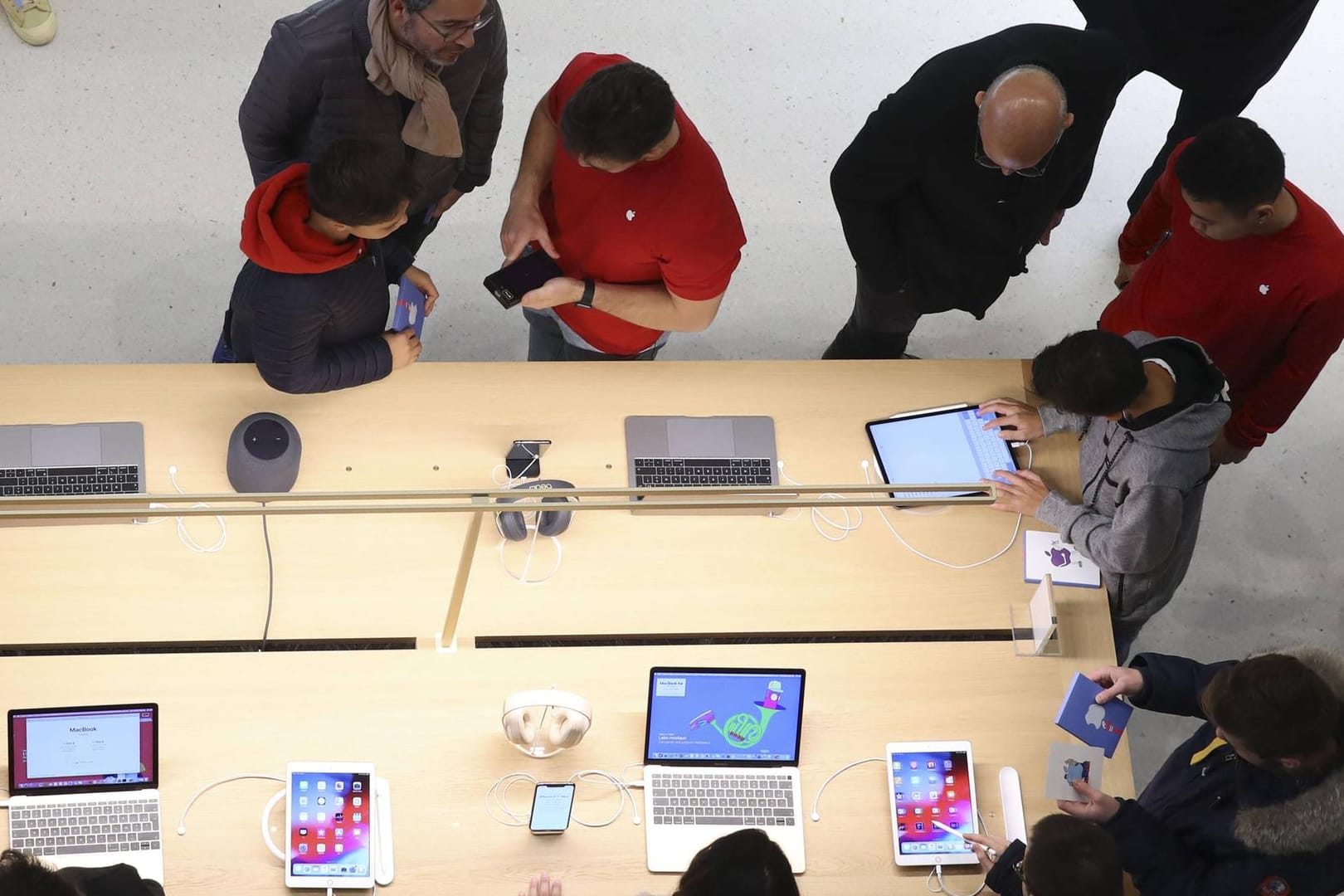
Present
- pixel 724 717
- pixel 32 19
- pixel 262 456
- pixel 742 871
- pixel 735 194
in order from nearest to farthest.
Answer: pixel 742 871 → pixel 724 717 → pixel 262 456 → pixel 32 19 → pixel 735 194

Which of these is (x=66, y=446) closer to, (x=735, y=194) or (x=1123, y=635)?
(x=735, y=194)

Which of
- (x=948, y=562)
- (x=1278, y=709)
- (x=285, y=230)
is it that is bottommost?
(x=1278, y=709)

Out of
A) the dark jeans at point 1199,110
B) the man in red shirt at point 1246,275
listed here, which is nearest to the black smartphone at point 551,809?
the man in red shirt at point 1246,275

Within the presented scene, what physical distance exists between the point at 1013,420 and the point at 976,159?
65cm

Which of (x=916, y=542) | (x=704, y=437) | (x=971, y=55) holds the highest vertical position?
(x=971, y=55)

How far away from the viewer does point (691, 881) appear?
2.16 metres

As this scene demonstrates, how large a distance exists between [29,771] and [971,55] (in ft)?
8.41

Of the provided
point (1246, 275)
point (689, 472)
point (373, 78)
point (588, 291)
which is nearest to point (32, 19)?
point (373, 78)

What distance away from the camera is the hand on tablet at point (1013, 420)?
3074mm

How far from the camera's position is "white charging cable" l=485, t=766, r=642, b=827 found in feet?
8.61

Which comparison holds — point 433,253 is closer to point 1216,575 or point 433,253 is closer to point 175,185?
point 175,185

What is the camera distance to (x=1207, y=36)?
344cm

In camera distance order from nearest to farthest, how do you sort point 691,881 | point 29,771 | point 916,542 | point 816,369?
point 691,881 → point 29,771 → point 916,542 → point 816,369

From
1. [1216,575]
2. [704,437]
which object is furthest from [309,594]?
[1216,575]
